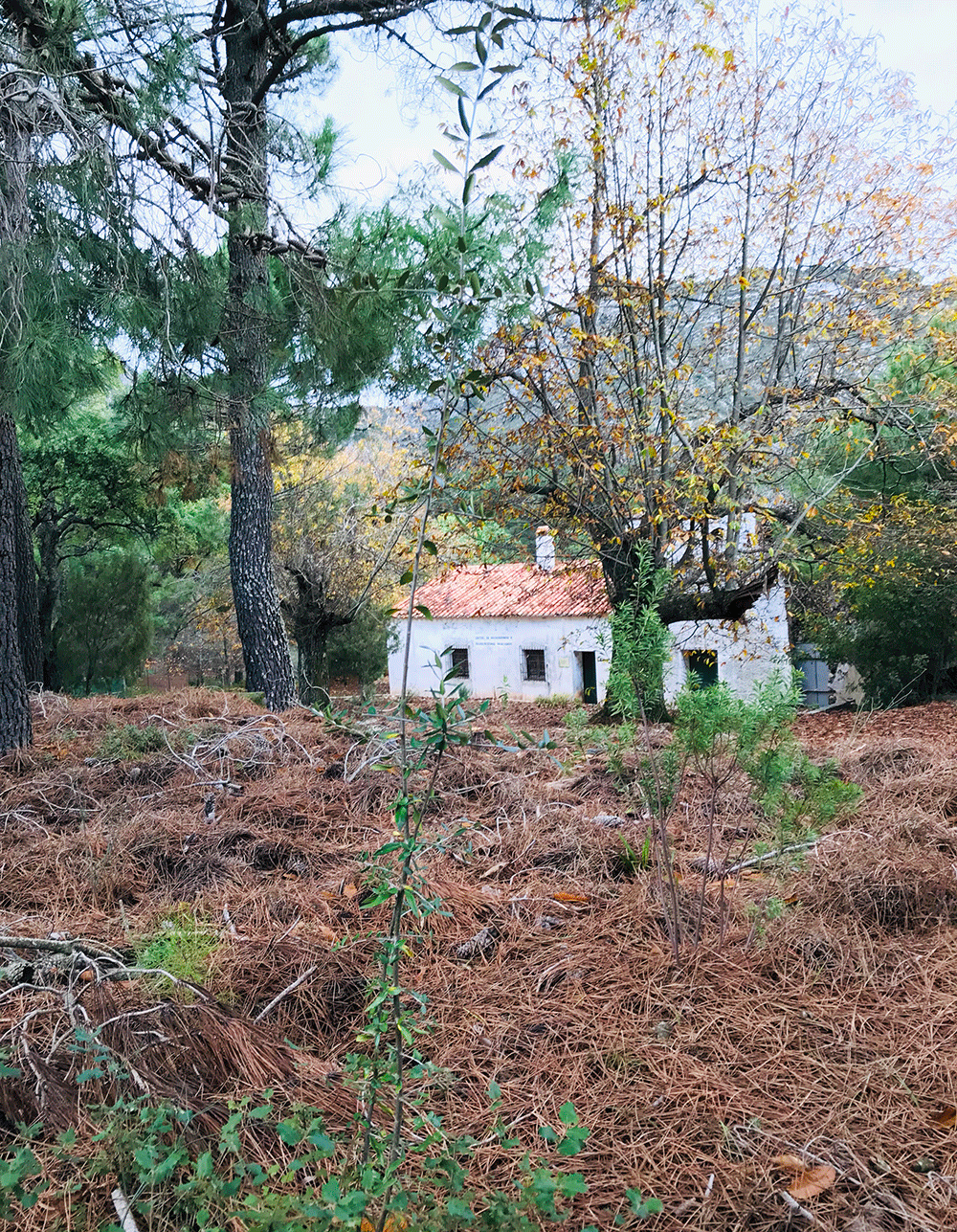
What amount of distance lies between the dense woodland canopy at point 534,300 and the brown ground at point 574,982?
1.93m

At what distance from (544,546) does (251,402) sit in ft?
20.1

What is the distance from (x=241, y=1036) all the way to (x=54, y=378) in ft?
12.8

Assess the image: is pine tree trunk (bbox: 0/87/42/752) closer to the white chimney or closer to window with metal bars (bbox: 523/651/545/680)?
the white chimney

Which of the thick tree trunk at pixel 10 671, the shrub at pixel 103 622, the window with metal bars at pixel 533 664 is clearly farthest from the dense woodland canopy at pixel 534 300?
the window with metal bars at pixel 533 664

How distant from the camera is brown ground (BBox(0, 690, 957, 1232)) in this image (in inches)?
62.6

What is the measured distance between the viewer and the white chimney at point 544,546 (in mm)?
8312

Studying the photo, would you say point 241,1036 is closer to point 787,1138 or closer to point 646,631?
point 787,1138


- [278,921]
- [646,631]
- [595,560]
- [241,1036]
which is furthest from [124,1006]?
[595,560]

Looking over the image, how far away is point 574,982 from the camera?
7.14 ft

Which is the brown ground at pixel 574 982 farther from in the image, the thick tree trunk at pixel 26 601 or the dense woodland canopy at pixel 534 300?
the thick tree trunk at pixel 26 601

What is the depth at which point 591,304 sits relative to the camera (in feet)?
23.5

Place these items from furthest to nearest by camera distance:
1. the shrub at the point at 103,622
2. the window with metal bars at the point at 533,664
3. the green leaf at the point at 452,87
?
the window with metal bars at the point at 533,664
the shrub at the point at 103,622
the green leaf at the point at 452,87

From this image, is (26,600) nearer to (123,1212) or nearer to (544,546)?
(544,546)

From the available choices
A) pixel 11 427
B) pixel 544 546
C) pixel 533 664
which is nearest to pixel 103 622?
pixel 544 546
